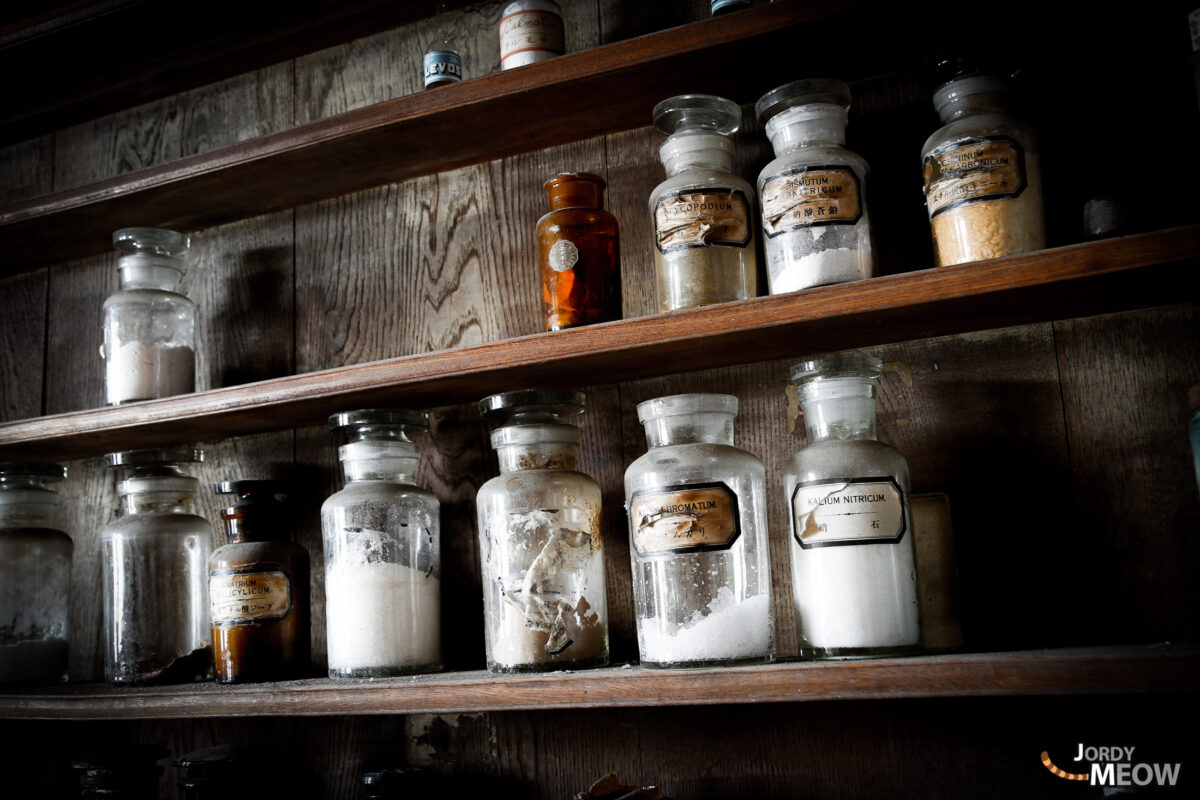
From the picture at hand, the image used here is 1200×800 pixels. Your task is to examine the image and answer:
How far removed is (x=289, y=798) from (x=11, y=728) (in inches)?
20.3

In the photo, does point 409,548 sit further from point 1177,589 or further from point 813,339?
point 1177,589

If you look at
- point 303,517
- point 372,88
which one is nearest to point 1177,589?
point 303,517

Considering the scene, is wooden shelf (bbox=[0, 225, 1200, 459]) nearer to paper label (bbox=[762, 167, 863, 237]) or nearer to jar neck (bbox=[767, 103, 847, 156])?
paper label (bbox=[762, 167, 863, 237])

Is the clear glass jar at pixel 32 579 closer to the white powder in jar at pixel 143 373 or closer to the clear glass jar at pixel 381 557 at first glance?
the white powder in jar at pixel 143 373

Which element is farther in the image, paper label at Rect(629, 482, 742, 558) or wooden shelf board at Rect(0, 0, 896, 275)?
wooden shelf board at Rect(0, 0, 896, 275)

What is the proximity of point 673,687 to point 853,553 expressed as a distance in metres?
0.21

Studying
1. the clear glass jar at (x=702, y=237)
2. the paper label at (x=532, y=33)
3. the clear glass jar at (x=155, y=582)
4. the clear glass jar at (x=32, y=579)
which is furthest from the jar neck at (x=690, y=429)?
the clear glass jar at (x=32, y=579)

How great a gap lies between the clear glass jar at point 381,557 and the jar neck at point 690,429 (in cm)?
32

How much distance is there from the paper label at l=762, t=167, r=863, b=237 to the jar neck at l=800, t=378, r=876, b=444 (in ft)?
0.54

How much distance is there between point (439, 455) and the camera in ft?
4.06

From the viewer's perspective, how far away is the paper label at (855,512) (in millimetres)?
852

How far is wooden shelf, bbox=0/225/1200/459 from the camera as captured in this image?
32.2 inches

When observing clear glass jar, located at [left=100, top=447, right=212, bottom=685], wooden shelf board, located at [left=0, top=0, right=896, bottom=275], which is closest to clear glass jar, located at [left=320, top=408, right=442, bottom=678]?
clear glass jar, located at [left=100, top=447, right=212, bottom=685]

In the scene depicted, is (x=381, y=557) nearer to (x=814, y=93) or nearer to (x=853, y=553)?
(x=853, y=553)
